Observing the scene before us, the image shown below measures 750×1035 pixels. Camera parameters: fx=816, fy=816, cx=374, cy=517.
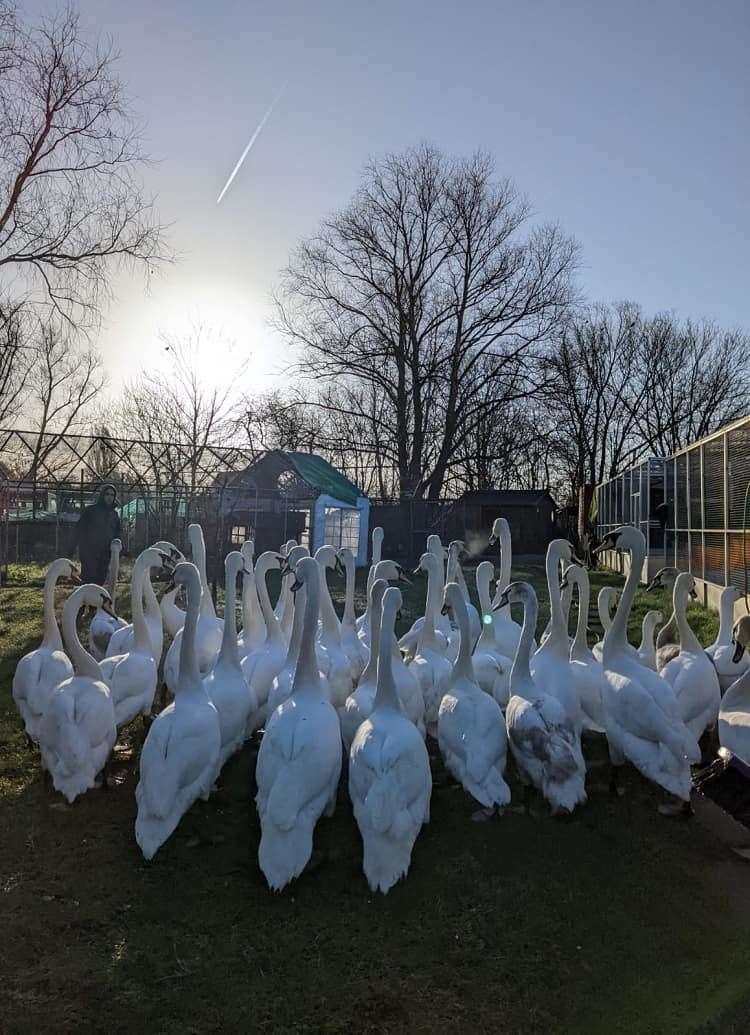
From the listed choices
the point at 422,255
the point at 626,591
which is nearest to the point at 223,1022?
the point at 626,591

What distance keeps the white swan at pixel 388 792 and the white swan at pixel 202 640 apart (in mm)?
2977

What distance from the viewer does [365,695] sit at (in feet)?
22.5

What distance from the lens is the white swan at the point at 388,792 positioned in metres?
5.01

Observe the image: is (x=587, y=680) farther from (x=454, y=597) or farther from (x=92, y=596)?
(x=92, y=596)

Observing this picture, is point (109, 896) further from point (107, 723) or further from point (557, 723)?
point (557, 723)

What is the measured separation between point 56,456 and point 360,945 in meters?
34.3

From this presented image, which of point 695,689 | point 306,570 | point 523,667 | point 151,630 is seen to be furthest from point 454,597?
point 151,630

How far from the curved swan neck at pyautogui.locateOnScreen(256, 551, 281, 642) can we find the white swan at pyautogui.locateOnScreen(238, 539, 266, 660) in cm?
9

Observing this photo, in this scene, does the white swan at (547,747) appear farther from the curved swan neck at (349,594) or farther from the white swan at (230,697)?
the curved swan neck at (349,594)

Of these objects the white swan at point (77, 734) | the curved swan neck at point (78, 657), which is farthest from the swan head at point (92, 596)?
the white swan at point (77, 734)

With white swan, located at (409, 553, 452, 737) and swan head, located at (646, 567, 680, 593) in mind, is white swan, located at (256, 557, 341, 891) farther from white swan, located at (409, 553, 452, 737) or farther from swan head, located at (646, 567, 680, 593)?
swan head, located at (646, 567, 680, 593)

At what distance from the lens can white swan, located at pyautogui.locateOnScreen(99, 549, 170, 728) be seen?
7.20 metres

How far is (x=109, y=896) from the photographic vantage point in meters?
4.89

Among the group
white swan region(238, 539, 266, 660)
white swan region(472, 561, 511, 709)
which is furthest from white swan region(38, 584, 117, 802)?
white swan region(472, 561, 511, 709)
